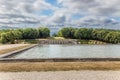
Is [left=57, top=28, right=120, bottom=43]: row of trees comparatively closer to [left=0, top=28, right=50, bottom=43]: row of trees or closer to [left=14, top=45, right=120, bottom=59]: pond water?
[left=0, top=28, right=50, bottom=43]: row of trees

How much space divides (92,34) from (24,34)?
28290mm

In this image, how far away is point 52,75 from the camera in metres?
9.99

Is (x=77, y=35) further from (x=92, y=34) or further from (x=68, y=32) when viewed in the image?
(x=68, y=32)

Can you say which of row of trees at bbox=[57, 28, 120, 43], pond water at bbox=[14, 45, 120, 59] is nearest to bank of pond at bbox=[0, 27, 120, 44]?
row of trees at bbox=[57, 28, 120, 43]

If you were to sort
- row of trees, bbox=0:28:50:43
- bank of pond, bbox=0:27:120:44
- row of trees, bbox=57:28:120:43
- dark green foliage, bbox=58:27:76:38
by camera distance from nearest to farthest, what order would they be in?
row of trees, bbox=0:28:50:43 → bank of pond, bbox=0:27:120:44 → row of trees, bbox=57:28:120:43 → dark green foliage, bbox=58:27:76:38

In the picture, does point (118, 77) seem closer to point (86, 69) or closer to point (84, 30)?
point (86, 69)

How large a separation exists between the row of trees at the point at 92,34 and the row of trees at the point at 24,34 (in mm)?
9514

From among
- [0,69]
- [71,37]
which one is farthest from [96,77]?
[71,37]

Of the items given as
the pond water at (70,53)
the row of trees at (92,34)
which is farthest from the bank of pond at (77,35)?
the pond water at (70,53)

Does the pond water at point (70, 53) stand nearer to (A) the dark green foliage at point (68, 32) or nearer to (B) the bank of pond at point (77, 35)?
(B) the bank of pond at point (77, 35)

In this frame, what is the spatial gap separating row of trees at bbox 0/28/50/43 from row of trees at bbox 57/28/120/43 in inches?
375

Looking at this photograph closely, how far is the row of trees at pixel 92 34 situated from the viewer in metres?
83.4

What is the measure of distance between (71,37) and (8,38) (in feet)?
138

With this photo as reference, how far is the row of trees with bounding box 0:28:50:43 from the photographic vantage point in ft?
227
